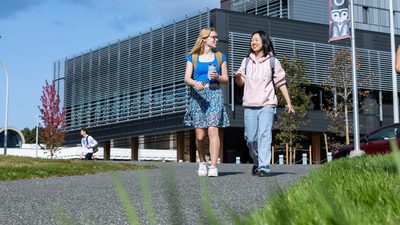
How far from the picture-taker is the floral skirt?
30.0 feet

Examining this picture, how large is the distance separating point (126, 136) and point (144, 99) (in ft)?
11.6

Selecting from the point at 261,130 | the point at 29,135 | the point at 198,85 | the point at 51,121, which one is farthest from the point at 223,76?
the point at 29,135

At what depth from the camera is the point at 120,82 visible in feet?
167

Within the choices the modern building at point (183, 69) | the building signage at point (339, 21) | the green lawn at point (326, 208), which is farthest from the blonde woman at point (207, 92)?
the modern building at point (183, 69)

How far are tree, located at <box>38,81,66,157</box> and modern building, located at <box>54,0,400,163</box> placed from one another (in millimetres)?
9334

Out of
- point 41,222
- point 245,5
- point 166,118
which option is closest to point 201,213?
point 41,222

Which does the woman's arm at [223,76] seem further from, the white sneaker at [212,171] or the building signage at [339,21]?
the building signage at [339,21]

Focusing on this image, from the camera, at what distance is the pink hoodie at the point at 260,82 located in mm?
9062

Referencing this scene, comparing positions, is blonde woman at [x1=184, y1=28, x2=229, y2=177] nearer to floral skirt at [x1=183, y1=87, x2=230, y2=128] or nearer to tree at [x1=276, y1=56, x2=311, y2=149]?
floral skirt at [x1=183, y1=87, x2=230, y2=128]

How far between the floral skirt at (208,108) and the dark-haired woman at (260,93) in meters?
0.35

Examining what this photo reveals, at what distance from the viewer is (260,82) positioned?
9070mm

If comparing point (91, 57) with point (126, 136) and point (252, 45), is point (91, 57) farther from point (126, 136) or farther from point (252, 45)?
point (252, 45)

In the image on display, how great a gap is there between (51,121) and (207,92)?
29.0 m

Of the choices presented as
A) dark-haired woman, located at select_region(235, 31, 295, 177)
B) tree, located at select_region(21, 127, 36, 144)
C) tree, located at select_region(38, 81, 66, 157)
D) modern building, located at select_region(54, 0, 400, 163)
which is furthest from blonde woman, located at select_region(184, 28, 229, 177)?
tree, located at select_region(21, 127, 36, 144)
